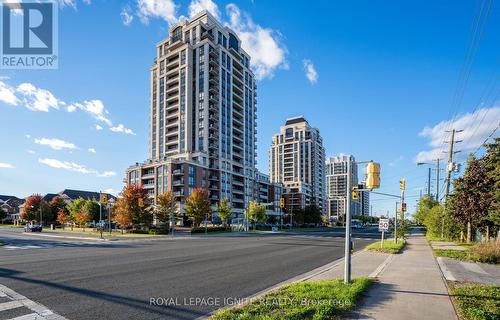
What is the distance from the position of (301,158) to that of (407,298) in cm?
15060

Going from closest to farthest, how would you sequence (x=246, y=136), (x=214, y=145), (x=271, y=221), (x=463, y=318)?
1. (x=463, y=318)
2. (x=214, y=145)
3. (x=246, y=136)
4. (x=271, y=221)

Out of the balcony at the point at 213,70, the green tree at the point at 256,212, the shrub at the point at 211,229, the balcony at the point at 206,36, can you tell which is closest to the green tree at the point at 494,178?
the shrub at the point at 211,229

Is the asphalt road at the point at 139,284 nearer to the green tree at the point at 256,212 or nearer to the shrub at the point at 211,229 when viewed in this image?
the shrub at the point at 211,229

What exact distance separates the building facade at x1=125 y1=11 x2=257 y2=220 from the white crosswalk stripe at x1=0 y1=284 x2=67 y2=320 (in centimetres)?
6599

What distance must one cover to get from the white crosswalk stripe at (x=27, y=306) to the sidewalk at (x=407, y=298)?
6489mm

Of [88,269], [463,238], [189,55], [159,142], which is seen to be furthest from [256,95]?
[88,269]

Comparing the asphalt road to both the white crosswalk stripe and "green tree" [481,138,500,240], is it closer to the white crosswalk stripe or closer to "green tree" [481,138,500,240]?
the white crosswalk stripe

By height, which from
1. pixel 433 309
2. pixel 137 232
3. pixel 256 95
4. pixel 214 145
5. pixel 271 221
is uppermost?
pixel 256 95

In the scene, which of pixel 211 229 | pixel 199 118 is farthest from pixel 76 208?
pixel 199 118

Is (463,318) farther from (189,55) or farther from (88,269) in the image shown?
(189,55)

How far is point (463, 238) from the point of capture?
31.1 metres

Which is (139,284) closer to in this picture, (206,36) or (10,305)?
(10,305)

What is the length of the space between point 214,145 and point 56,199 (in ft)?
136

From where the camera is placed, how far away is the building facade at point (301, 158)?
15612 cm
